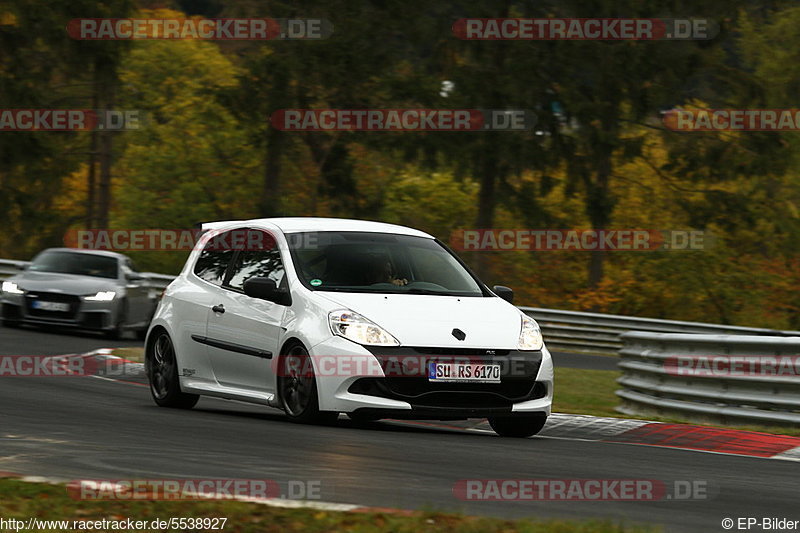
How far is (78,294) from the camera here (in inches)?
869

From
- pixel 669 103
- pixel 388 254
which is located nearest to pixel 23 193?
pixel 669 103

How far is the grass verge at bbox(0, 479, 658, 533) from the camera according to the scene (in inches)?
250

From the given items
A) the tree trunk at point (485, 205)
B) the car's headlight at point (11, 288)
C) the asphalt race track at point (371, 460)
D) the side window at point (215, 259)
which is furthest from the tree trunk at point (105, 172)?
the asphalt race track at point (371, 460)

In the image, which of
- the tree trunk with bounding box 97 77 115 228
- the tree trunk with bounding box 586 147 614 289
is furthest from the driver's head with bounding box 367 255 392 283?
the tree trunk with bounding box 97 77 115 228

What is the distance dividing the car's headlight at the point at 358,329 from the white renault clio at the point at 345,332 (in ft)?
0.03

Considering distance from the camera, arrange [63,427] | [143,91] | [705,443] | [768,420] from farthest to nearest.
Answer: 1. [143,91]
2. [768,420]
3. [705,443]
4. [63,427]

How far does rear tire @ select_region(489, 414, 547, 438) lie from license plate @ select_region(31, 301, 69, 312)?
40.0 ft

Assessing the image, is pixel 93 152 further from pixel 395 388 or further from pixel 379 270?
pixel 395 388

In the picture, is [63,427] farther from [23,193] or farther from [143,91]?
[143,91]

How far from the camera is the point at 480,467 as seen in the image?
28.3 ft

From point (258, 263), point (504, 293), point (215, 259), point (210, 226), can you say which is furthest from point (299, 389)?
point (210, 226)

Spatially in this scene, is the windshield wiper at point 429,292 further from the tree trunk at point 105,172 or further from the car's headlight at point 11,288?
the tree trunk at point 105,172

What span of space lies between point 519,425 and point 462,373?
0.99 metres

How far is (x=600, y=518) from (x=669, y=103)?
33.8 metres
